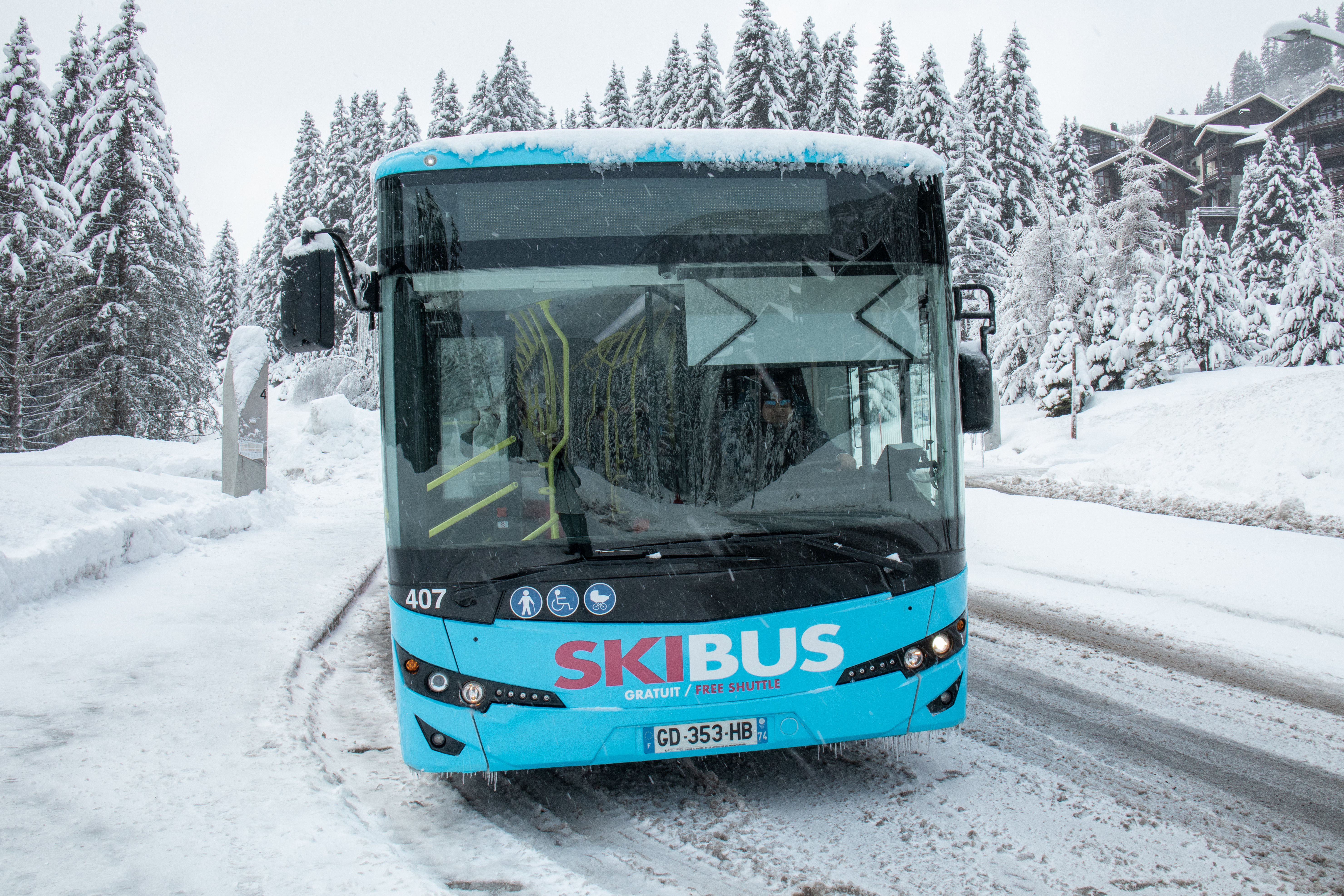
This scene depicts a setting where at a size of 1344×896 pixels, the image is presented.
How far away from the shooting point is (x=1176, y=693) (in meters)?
5.07

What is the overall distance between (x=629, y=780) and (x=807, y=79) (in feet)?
143

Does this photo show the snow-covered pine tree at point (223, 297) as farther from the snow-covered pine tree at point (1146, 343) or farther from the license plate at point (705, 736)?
the license plate at point (705, 736)

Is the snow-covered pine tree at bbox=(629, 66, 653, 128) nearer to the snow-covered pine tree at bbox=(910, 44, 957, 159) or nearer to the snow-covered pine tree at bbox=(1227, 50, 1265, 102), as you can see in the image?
the snow-covered pine tree at bbox=(910, 44, 957, 159)

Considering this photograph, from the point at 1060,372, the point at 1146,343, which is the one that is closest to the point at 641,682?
the point at 1060,372

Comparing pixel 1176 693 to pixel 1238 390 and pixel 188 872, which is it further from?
pixel 1238 390

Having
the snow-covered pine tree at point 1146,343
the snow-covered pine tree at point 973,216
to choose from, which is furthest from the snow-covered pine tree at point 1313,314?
the snow-covered pine tree at point 973,216

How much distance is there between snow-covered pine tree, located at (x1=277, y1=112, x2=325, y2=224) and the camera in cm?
5459

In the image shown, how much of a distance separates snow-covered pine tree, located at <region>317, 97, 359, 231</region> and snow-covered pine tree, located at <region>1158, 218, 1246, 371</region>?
4318 cm

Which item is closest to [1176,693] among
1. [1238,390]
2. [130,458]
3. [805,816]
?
[805,816]

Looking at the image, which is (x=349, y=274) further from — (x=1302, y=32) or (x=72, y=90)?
(x=72, y=90)

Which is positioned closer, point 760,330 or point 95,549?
point 760,330

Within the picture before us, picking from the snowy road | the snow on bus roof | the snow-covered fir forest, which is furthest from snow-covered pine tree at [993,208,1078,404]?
the snow on bus roof

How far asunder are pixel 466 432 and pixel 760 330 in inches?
49.5

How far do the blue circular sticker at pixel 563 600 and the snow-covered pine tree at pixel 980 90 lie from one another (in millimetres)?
45614
